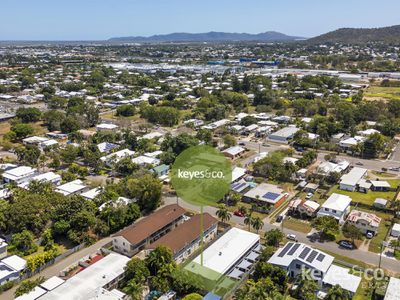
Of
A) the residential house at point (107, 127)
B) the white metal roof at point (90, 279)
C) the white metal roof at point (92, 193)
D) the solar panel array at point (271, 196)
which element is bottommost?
the solar panel array at point (271, 196)

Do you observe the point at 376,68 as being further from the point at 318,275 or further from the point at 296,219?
the point at 318,275

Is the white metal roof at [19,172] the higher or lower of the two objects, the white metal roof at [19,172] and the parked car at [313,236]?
the higher

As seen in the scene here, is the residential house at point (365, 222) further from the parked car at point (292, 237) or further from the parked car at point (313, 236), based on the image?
the parked car at point (292, 237)

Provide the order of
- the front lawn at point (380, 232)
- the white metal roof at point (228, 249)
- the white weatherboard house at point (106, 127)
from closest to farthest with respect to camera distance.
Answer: the white metal roof at point (228, 249) → the front lawn at point (380, 232) → the white weatherboard house at point (106, 127)

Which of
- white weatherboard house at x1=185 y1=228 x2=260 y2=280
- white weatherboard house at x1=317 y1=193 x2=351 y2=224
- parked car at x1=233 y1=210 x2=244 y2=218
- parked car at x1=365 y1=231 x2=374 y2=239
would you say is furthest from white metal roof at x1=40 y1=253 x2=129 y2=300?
parked car at x1=365 y1=231 x2=374 y2=239

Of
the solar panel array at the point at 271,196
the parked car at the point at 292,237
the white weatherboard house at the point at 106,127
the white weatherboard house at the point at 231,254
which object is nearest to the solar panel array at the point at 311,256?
the white weatherboard house at the point at 231,254

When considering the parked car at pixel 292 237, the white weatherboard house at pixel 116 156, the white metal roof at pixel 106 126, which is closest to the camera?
the parked car at pixel 292 237

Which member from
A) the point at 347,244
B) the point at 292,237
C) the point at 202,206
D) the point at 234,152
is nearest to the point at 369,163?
the point at 234,152
